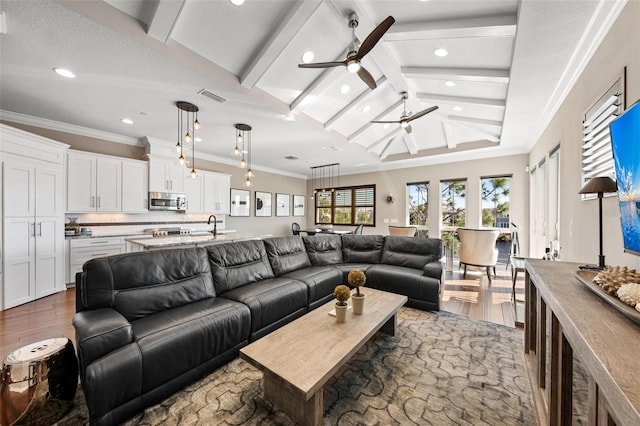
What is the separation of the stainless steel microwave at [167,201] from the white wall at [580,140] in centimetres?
664

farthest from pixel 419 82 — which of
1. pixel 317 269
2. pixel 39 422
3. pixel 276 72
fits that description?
pixel 39 422

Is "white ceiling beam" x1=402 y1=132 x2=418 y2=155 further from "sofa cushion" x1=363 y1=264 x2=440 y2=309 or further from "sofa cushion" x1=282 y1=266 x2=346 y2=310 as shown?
"sofa cushion" x1=282 y1=266 x2=346 y2=310

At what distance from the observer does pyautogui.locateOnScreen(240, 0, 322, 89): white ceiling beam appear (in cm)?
233

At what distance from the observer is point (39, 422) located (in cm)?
146

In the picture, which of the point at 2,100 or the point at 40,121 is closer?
the point at 2,100

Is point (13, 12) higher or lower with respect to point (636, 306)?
higher

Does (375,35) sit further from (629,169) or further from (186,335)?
(186,335)

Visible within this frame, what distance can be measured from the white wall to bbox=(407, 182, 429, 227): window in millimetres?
3541

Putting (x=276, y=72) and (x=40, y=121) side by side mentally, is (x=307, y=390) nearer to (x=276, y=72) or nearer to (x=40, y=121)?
(x=276, y=72)

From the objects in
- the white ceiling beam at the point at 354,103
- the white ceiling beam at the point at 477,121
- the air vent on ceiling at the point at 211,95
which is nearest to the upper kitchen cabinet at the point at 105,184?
the air vent on ceiling at the point at 211,95

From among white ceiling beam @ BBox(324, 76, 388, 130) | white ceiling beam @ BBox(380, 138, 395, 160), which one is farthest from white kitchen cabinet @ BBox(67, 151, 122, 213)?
white ceiling beam @ BBox(380, 138, 395, 160)

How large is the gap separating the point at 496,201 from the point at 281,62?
5.76 metres

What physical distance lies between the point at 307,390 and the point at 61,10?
3287 mm

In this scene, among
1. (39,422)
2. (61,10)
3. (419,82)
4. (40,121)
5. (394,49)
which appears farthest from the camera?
(40,121)
